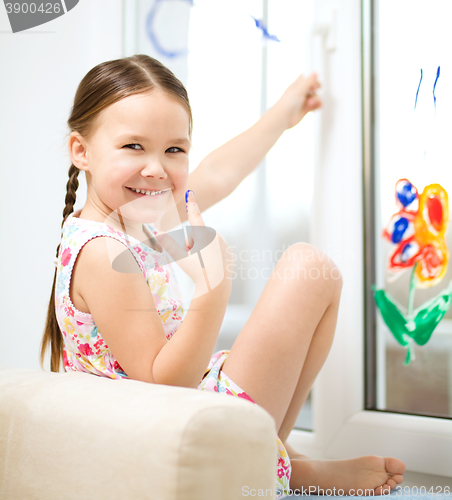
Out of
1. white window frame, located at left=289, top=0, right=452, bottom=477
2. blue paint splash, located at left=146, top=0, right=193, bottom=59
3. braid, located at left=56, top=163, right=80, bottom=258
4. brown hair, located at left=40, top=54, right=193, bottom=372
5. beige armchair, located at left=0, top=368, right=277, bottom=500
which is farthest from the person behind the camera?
blue paint splash, located at left=146, top=0, right=193, bottom=59

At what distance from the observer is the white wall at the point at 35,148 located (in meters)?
1.20

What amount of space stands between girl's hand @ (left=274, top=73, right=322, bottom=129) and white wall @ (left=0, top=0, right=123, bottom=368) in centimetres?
49

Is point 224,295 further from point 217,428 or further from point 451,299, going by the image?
point 451,299

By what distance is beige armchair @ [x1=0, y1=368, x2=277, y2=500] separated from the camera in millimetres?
367

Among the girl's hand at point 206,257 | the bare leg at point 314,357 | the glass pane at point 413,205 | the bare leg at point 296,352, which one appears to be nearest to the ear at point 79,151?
the girl's hand at point 206,257

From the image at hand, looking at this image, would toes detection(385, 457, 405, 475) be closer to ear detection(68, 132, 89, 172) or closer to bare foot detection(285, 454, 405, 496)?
bare foot detection(285, 454, 405, 496)

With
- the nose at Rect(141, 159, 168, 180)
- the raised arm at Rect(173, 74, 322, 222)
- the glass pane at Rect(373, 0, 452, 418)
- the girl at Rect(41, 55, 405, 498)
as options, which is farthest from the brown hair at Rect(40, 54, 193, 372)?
the glass pane at Rect(373, 0, 452, 418)

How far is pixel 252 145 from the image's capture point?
1.02 metres

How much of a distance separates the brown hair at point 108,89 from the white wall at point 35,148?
0.39m

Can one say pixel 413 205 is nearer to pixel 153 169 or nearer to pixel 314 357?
pixel 314 357

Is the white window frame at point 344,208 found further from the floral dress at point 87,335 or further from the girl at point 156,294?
the floral dress at point 87,335

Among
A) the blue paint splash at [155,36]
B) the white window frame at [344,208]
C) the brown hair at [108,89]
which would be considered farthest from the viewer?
the blue paint splash at [155,36]

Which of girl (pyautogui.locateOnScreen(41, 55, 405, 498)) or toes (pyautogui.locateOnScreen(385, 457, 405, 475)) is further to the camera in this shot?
toes (pyautogui.locateOnScreen(385, 457, 405, 475))

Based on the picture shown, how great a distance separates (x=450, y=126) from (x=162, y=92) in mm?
548
